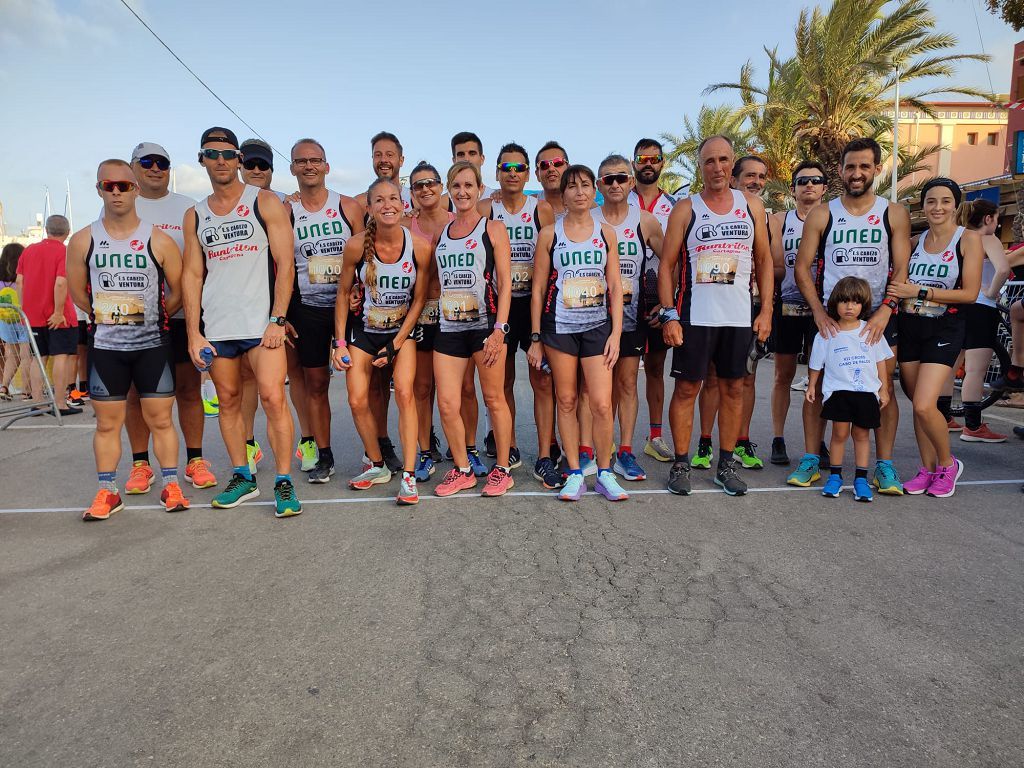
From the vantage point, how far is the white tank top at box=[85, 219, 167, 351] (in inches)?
174

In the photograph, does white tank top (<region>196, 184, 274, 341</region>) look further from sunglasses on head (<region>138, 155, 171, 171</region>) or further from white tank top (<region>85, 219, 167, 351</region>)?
sunglasses on head (<region>138, 155, 171, 171</region>)

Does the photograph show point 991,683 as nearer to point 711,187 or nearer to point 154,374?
point 711,187

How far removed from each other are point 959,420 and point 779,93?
16814 mm

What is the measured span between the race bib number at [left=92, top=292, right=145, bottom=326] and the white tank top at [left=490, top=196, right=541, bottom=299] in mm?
2643

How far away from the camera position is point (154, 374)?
4.56m

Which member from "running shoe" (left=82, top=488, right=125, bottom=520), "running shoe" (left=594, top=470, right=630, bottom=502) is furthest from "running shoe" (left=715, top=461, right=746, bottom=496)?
"running shoe" (left=82, top=488, right=125, bottom=520)

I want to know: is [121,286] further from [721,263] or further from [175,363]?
[721,263]

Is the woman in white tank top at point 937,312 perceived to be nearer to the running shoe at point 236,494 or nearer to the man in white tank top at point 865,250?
the man in white tank top at point 865,250

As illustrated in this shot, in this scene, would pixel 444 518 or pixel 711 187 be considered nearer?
pixel 444 518

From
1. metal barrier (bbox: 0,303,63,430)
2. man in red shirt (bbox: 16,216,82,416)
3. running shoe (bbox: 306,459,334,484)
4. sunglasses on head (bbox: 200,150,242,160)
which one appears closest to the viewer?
sunglasses on head (bbox: 200,150,242,160)

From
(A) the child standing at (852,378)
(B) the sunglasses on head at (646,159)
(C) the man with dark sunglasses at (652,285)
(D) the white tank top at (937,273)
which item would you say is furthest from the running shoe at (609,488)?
(B) the sunglasses on head at (646,159)

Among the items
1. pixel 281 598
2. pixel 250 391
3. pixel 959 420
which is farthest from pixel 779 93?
pixel 281 598

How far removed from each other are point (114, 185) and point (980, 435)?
745cm

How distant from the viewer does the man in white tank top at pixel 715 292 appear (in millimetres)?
4758
